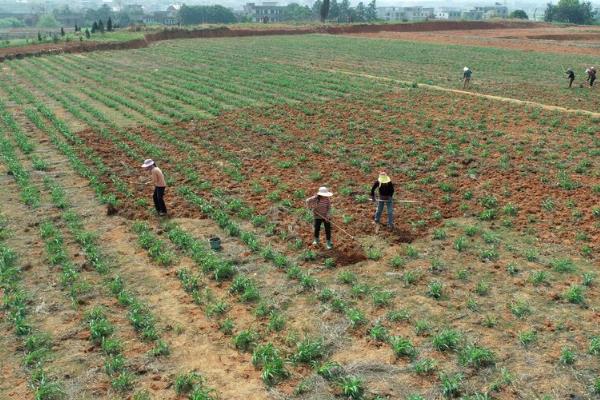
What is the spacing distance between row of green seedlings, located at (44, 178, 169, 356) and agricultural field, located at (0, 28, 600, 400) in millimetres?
48

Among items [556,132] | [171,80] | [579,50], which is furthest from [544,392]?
[579,50]

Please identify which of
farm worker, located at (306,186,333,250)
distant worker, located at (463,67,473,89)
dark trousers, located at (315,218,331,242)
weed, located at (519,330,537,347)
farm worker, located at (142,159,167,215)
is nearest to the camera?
weed, located at (519,330,537,347)

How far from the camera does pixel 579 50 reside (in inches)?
2095

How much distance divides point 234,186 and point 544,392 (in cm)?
1072

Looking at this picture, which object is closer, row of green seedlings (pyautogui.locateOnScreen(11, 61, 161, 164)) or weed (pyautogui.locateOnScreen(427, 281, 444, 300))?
weed (pyautogui.locateOnScreen(427, 281, 444, 300))

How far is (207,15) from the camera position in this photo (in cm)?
17412

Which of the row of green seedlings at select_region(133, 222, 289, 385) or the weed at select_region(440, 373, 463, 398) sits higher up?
the row of green seedlings at select_region(133, 222, 289, 385)

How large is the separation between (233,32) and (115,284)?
6936cm

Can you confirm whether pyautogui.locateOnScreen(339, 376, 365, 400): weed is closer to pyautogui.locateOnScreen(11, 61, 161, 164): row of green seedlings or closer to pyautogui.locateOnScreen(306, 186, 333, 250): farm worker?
pyautogui.locateOnScreen(306, 186, 333, 250): farm worker

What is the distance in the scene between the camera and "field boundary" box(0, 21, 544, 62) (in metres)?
52.7

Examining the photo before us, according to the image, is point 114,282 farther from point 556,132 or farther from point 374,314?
point 556,132

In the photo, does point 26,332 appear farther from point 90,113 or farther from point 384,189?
point 90,113

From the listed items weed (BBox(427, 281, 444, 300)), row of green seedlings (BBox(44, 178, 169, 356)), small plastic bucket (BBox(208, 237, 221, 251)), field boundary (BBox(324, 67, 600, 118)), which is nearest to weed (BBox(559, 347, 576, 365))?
weed (BBox(427, 281, 444, 300))

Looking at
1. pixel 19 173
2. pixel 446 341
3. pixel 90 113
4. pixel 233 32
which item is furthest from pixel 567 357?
pixel 233 32
